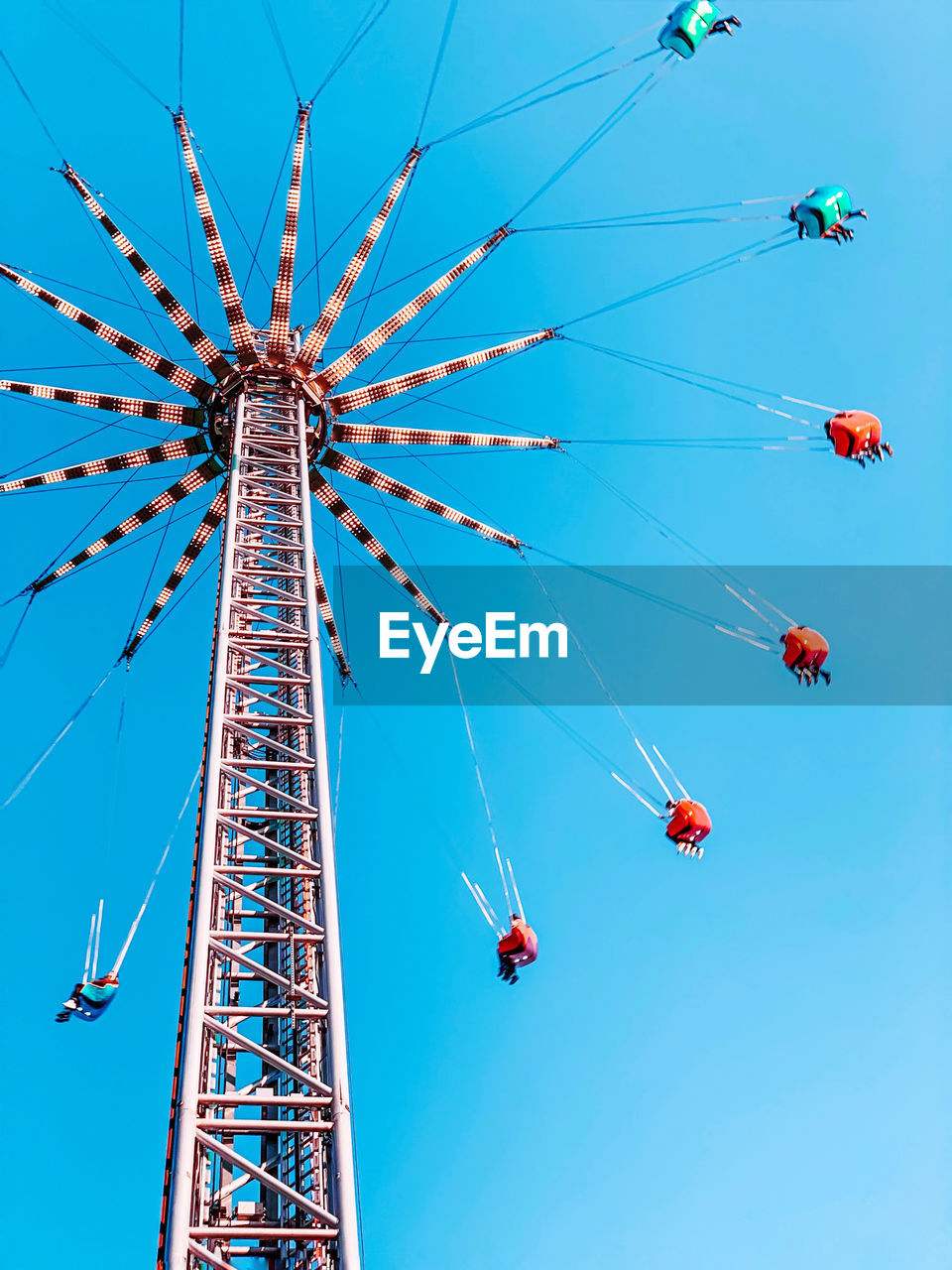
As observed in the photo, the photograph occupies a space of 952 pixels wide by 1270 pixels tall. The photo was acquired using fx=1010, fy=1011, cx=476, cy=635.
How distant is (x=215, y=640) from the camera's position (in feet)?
41.7

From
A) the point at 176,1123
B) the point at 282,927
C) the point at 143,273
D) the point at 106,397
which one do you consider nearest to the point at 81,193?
the point at 143,273

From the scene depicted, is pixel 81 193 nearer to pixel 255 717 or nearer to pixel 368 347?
pixel 368 347

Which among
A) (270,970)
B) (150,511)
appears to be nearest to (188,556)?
(150,511)

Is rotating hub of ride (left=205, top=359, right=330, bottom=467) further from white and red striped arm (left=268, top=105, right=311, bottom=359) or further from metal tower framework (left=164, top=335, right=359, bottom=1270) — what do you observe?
metal tower framework (left=164, top=335, right=359, bottom=1270)

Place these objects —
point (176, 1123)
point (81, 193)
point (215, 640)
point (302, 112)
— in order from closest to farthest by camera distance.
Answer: point (176, 1123), point (215, 640), point (81, 193), point (302, 112)

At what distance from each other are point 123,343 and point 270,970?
453 inches

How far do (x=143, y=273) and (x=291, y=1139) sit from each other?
530 inches

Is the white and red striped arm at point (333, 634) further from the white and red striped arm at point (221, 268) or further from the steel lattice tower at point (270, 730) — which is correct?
the white and red striped arm at point (221, 268)

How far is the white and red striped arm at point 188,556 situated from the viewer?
18844 mm

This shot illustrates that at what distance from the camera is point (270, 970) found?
9875mm

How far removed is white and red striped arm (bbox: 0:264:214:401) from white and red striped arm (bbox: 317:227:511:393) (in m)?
2.16

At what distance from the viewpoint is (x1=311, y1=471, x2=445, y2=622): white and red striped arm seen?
18.9 meters

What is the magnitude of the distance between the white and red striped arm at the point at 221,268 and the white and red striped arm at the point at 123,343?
3.14ft

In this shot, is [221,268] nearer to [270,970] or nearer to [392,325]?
[392,325]
